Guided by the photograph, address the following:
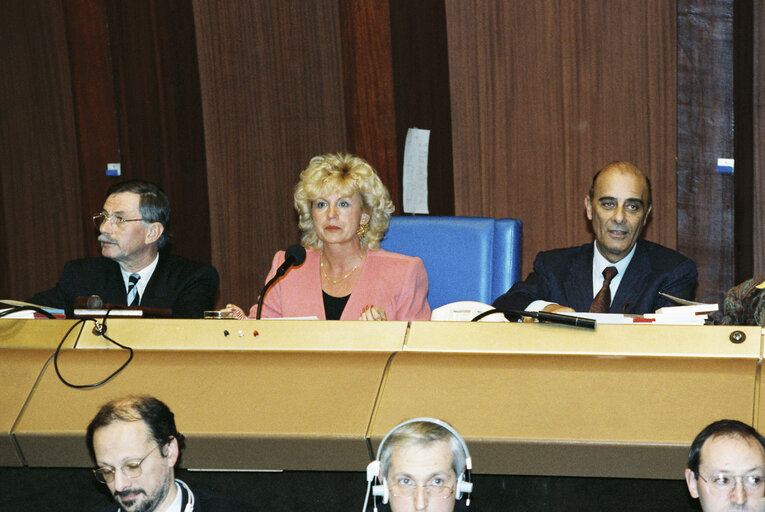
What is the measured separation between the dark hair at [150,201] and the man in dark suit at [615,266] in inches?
50.4

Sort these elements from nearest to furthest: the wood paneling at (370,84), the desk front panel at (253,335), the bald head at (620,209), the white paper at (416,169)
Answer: the desk front panel at (253,335) → the bald head at (620,209) → the wood paneling at (370,84) → the white paper at (416,169)

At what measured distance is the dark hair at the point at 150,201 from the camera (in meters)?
3.21

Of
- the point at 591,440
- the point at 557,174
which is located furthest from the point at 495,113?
the point at 591,440

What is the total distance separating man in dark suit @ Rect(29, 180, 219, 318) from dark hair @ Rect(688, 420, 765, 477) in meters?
1.85

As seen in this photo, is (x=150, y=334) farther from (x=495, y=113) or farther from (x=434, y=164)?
(x=495, y=113)

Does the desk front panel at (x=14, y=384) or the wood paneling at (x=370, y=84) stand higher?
Result: the wood paneling at (x=370, y=84)

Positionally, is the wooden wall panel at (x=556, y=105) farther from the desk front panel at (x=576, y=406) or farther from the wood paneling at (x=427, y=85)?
the desk front panel at (x=576, y=406)

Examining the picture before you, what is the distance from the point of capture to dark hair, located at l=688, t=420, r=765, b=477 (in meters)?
1.66

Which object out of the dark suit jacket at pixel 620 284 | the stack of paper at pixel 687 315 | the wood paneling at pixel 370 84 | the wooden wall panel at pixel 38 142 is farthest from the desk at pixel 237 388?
the wooden wall panel at pixel 38 142

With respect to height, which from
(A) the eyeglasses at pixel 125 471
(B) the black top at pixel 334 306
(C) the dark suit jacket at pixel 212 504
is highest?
(B) the black top at pixel 334 306

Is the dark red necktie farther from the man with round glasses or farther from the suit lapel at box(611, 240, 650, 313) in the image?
the man with round glasses

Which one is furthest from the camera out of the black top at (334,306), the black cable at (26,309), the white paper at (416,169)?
the white paper at (416,169)

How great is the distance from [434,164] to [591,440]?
2.62m

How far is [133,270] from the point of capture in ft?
10.6
